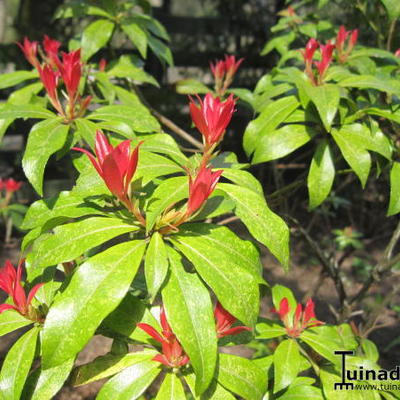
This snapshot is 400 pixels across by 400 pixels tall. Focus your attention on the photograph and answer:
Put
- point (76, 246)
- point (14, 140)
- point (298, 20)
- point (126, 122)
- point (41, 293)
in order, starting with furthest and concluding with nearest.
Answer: point (14, 140), point (298, 20), point (126, 122), point (41, 293), point (76, 246)

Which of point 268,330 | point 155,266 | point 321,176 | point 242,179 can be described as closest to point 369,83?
point 321,176

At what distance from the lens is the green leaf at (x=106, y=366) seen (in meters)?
1.01

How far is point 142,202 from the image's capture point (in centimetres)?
98

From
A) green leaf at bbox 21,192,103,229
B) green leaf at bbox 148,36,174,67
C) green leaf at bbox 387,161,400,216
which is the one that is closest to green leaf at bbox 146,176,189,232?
green leaf at bbox 21,192,103,229

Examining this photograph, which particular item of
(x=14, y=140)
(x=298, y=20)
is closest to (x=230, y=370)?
(x=298, y=20)

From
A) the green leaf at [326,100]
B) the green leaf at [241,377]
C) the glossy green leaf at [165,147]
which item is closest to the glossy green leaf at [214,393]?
the green leaf at [241,377]

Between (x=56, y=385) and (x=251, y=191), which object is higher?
(x=251, y=191)

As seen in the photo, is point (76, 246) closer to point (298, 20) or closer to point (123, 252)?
point (123, 252)

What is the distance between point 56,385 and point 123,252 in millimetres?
374

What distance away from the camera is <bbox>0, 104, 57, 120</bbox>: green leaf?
1.19m

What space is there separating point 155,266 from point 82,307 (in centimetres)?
16

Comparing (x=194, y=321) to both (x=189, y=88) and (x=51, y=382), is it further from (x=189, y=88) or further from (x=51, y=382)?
(x=189, y=88)

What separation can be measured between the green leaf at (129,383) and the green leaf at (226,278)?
0.96ft

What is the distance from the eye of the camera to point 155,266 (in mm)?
836
